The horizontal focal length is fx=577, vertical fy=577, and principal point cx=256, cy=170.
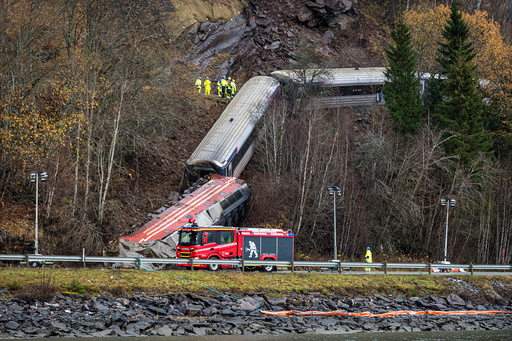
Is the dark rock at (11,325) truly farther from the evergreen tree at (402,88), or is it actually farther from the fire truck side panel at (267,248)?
the evergreen tree at (402,88)

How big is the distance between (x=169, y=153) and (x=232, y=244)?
16733 mm

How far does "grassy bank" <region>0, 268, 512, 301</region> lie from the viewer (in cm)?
2242

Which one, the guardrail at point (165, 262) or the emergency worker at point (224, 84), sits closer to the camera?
the guardrail at point (165, 262)

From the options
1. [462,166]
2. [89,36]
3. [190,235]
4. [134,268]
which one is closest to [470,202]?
[462,166]

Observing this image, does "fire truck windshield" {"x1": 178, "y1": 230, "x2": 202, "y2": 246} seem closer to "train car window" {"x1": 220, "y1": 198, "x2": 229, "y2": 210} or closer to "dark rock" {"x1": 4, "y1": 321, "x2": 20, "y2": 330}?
"train car window" {"x1": 220, "y1": 198, "x2": 229, "y2": 210}

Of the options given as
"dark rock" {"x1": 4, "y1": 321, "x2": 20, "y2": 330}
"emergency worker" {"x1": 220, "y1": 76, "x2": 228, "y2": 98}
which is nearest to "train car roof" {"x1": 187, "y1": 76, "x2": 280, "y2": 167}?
"emergency worker" {"x1": 220, "y1": 76, "x2": 228, "y2": 98}

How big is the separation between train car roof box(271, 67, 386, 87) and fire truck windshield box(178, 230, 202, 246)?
66.0ft

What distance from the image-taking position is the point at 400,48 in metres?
46.6

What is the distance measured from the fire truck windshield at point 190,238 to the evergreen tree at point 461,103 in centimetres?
2255

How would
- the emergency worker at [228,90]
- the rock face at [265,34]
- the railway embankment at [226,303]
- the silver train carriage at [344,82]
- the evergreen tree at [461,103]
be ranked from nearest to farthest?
the railway embankment at [226,303] < the evergreen tree at [461,103] < the silver train carriage at [344,82] < the emergency worker at [228,90] < the rock face at [265,34]

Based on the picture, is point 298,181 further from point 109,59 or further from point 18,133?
point 18,133

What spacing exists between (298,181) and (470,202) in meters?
12.2

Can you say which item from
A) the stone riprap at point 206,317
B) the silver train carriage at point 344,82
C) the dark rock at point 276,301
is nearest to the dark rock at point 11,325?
the stone riprap at point 206,317

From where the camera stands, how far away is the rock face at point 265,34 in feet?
177
